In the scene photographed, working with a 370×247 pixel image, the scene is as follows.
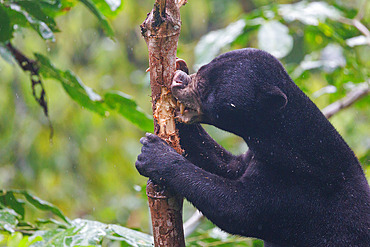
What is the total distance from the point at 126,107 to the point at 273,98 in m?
0.95

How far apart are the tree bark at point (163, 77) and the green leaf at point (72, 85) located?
2.98ft

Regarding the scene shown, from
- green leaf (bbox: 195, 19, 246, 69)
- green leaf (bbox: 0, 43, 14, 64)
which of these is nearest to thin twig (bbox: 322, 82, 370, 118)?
green leaf (bbox: 195, 19, 246, 69)

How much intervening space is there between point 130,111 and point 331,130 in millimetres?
1141

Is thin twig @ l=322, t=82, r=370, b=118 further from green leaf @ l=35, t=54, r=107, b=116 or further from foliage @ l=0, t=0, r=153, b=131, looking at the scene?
green leaf @ l=35, t=54, r=107, b=116

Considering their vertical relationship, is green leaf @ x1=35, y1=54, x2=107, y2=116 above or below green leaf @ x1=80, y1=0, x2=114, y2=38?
below

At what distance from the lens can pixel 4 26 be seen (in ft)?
7.95

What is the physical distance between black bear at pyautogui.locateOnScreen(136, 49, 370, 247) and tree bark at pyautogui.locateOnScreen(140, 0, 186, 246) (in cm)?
20

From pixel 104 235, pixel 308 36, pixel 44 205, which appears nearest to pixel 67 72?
pixel 44 205

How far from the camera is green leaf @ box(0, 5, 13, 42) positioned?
2418 mm

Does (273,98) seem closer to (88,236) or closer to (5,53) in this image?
(88,236)

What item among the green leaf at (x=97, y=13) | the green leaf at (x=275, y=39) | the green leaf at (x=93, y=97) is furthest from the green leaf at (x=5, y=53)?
the green leaf at (x=275, y=39)

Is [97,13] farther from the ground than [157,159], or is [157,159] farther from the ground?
[97,13]

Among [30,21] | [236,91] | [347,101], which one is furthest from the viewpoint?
[347,101]

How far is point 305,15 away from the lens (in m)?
3.24
